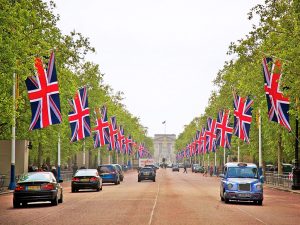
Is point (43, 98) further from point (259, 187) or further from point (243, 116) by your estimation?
point (243, 116)

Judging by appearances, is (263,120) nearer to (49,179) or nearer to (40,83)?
(40,83)

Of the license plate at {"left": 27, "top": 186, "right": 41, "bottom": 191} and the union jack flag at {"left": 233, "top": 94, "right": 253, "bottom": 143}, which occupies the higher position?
the union jack flag at {"left": 233, "top": 94, "right": 253, "bottom": 143}

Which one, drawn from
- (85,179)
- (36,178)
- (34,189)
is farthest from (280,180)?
(34,189)

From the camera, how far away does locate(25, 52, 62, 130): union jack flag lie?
35.6 meters

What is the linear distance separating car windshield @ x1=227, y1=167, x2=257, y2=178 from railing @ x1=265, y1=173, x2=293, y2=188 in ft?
66.9

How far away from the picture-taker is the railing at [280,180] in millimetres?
49566

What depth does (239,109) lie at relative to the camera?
172 feet

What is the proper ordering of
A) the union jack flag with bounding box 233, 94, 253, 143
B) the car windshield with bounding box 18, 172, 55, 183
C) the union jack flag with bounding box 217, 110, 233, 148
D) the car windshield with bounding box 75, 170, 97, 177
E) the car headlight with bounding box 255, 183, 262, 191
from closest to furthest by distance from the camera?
the car windshield with bounding box 18, 172, 55, 183 → the car headlight with bounding box 255, 183, 262, 191 → the car windshield with bounding box 75, 170, 97, 177 → the union jack flag with bounding box 233, 94, 253, 143 → the union jack flag with bounding box 217, 110, 233, 148

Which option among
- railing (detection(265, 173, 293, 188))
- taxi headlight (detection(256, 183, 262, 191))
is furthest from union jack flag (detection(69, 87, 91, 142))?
taxi headlight (detection(256, 183, 262, 191))

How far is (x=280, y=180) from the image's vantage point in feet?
174

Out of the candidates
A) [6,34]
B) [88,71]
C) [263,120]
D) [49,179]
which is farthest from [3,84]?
[88,71]

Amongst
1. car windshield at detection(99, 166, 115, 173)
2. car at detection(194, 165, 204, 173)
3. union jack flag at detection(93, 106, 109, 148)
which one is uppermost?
union jack flag at detection(93, 106, 109, 148)

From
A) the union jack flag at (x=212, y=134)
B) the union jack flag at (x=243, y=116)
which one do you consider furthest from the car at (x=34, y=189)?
the union jack flag at (x=212, y=134)

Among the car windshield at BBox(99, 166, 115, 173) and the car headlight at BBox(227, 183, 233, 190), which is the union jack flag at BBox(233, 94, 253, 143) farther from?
the car headlight at BBox(227, 183, 233, 190)
